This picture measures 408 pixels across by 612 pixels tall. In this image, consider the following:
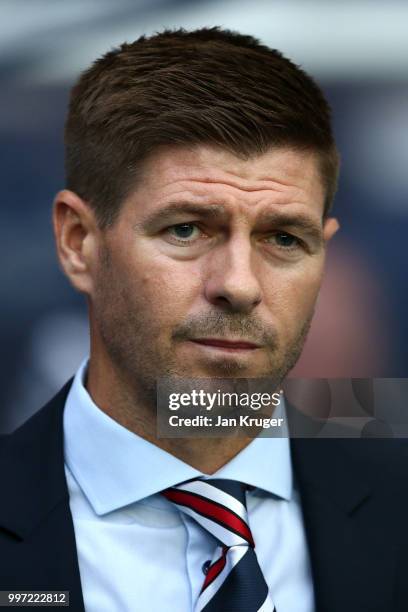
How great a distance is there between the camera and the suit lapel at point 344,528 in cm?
218

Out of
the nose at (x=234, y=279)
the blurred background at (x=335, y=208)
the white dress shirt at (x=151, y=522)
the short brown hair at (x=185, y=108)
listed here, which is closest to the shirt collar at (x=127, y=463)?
the white dress shirt at (x=151, y=522)

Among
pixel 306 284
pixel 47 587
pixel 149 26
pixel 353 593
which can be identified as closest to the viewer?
pixel 47 587

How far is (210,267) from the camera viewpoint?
2191 mm

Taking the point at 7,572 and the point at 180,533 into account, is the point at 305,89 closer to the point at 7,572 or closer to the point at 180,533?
the point at 180,533

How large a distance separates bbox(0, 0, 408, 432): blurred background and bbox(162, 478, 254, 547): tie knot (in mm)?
991

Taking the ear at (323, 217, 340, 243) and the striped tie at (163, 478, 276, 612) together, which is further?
the ear at (323, 217, 340, 243)

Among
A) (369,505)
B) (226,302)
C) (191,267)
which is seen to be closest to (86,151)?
(191,267)

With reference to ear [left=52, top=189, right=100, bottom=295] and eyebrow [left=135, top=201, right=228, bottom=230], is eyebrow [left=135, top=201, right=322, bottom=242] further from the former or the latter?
ear [left=52, top=189, right=100, bottom=295]

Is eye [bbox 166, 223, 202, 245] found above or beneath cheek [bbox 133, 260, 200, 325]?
above

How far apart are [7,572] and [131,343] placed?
669mm

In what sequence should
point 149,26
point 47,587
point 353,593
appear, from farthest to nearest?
point 149,26 → point 353,593 → point 47,587

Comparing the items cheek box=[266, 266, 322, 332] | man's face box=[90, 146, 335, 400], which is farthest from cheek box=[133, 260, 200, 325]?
cheek box=[266, 266, 322, 332]

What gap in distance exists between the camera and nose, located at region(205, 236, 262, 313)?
2096mm

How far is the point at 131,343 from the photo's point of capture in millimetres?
2295
